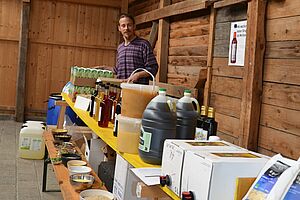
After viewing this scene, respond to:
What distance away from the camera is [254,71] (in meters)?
3.13

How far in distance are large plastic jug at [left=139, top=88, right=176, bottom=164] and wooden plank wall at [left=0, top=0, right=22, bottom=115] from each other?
618cm

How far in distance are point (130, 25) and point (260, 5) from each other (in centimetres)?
120

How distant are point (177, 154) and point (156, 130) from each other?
0.28 m

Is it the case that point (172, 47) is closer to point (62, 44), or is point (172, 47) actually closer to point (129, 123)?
point (62, 44)

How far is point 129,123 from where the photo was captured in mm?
1995

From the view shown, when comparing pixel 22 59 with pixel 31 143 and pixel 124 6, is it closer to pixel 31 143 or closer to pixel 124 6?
pixel 124 6

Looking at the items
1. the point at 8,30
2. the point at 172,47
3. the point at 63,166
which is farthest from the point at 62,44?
the point at 63,166

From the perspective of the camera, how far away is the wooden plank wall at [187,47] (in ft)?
14.3

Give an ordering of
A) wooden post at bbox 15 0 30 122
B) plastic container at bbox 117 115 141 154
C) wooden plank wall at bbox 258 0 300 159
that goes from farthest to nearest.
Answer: wooden post at bbox 15 0 30 122 → wooden plank wall at bbox 258 0 300 159 → plastic container at bbox 117 115 141 154

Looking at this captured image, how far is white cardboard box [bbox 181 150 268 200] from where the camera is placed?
49.0 inches

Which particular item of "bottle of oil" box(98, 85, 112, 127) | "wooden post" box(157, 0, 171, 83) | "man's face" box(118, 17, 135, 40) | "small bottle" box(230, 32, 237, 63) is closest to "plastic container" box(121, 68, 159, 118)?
"bottle of oil" box(98, 85, 112, 127)

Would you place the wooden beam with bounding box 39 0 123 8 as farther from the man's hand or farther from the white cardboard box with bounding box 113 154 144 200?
the white cardboard box with bounding box 113 154 144 200

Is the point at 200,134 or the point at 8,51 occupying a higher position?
the point at 8,51

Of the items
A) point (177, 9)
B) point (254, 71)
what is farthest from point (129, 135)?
point (177, 9)
